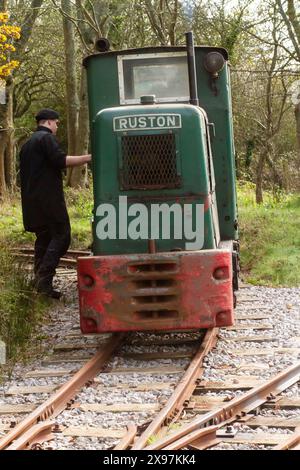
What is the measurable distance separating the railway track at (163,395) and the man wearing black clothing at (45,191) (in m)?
1.26

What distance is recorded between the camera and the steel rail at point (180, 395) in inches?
189

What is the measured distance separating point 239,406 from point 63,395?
1.30m

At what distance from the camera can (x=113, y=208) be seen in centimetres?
Result: 718

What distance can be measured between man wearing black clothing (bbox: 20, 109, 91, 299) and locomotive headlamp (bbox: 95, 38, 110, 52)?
1.12 metres

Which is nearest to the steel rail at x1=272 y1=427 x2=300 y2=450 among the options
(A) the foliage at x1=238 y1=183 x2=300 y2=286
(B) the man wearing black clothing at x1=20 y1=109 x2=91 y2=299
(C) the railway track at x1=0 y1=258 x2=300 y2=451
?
(C) the railway track at x1=0 y1=258 x2=300 y2=451

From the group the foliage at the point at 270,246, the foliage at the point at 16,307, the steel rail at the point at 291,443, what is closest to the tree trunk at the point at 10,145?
the foliage at the point at 270,246

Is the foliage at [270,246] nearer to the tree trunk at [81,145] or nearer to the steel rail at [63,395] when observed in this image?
the steel rail at [63,395]

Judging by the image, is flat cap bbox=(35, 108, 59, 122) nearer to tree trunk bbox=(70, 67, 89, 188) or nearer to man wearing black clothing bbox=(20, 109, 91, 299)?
man wearing black clothing bbox=(20, 109, 91, 299)

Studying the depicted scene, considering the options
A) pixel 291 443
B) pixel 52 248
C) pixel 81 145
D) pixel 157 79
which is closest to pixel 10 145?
pixel 81 145

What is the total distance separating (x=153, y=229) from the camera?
7.14 m

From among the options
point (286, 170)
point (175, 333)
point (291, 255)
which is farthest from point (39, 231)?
point (286, 170)

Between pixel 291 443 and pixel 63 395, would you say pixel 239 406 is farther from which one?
pixel 63 395

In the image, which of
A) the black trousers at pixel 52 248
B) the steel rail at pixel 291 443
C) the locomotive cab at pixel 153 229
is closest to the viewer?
the steel rail at pixel 291 443
